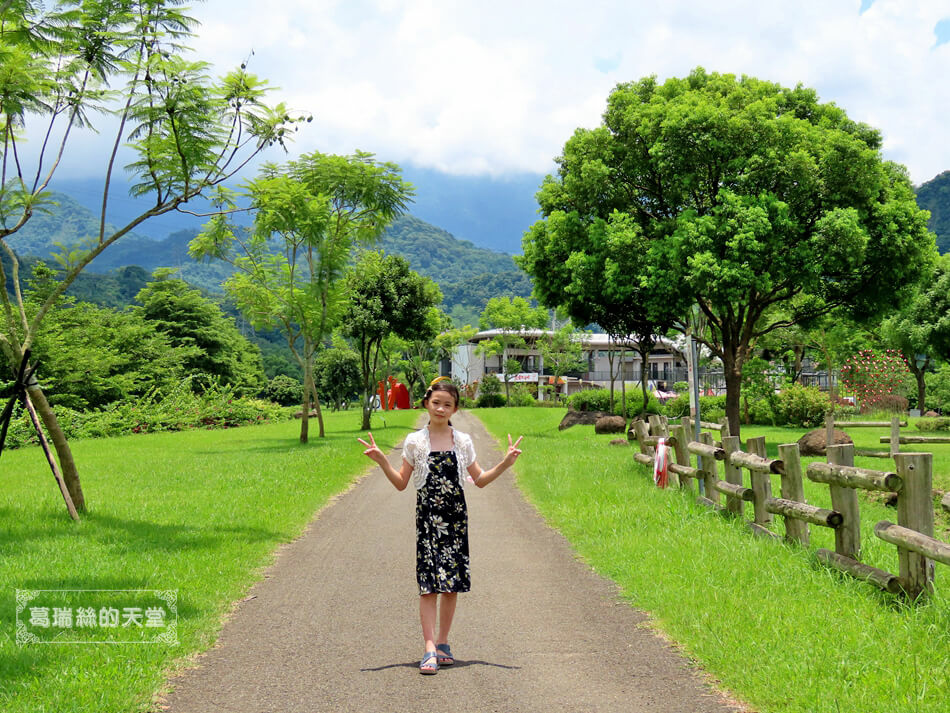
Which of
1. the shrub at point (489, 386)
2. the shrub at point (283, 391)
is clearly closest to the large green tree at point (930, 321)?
the shrub at point (489, 386)

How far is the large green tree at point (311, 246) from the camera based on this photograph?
82.6ft

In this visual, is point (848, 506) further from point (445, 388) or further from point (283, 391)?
point (283, 391)

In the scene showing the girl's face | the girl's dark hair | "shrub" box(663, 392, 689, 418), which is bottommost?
"shrub" box(663, 392, 689, 418)

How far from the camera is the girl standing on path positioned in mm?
5129

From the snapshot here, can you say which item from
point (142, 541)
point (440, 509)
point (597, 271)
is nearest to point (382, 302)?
point (597, 271)

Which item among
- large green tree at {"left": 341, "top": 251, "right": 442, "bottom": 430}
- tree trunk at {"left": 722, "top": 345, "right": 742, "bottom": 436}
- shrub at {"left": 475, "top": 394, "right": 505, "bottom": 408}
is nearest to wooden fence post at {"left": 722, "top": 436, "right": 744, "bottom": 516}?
tree trunk at {"left": 722, "top": 345, "right": 742, "bottom": 436}

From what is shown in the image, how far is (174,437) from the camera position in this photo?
3091 cm

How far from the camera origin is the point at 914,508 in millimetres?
6023

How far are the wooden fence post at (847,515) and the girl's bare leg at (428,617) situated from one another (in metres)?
3.95

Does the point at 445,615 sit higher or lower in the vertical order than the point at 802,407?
lower

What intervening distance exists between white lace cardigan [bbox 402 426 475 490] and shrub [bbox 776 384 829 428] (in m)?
30.6

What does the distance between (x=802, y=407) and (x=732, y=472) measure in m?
25.0

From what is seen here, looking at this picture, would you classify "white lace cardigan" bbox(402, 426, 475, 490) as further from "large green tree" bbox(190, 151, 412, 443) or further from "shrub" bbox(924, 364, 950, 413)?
"shrub" bbox(924, 364, 950, 413)

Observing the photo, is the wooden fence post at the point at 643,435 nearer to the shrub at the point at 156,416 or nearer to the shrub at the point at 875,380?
the shrub at the point at 156,416
